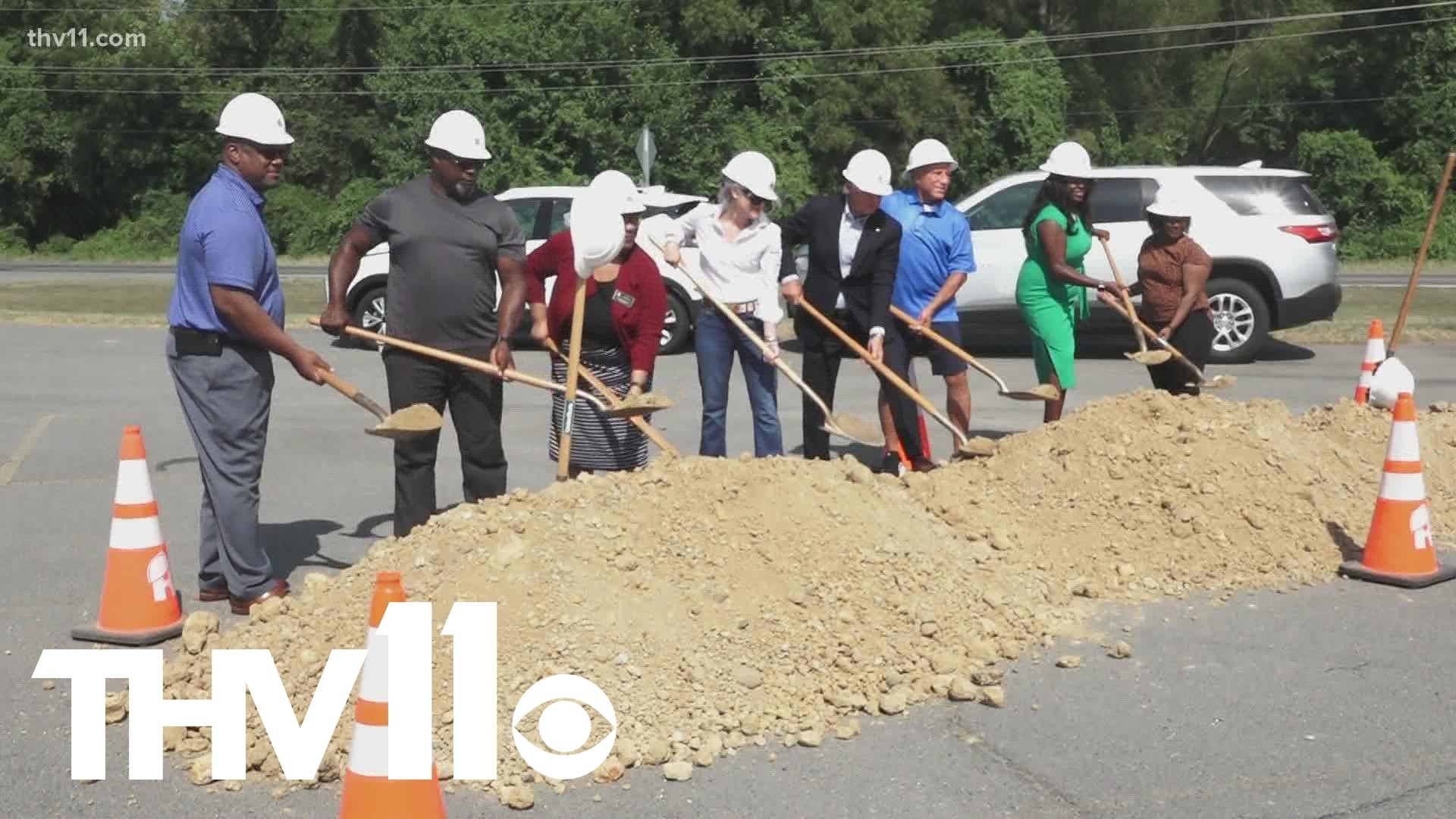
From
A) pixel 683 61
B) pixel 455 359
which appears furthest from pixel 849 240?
pixel 683 61

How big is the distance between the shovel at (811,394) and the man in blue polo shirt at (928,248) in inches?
20.8

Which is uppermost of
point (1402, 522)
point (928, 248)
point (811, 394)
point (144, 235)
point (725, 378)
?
point (928, 248)

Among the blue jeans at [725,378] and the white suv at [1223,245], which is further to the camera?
the white suv at [1223,245]

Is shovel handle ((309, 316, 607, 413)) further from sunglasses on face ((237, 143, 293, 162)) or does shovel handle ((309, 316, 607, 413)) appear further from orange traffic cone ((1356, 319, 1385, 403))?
orange traffic cone ((1356, 319, 1385, 403))

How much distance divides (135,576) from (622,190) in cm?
250

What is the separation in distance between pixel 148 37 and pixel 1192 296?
4302 centimetres

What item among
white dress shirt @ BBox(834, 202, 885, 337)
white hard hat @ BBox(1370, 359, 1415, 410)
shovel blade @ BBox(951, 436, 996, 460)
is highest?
white dress shirt @ BBox(834, 202, 885, 337)

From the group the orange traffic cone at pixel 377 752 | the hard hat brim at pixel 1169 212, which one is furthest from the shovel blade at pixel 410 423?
the hard hat brim at pixel 1169 212

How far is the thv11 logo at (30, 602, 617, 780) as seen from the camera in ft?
15.1

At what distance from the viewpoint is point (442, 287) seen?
21.1 ft

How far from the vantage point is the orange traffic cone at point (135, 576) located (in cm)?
589

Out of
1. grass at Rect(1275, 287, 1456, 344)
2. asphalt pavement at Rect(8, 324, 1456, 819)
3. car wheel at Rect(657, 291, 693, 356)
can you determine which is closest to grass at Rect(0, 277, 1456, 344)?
grass at Rect(1275, 287, 1456, 344)

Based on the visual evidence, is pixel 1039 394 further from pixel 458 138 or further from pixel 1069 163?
pixel 458 138

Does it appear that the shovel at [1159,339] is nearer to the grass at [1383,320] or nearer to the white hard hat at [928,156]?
the white hard hat at [928,156]
